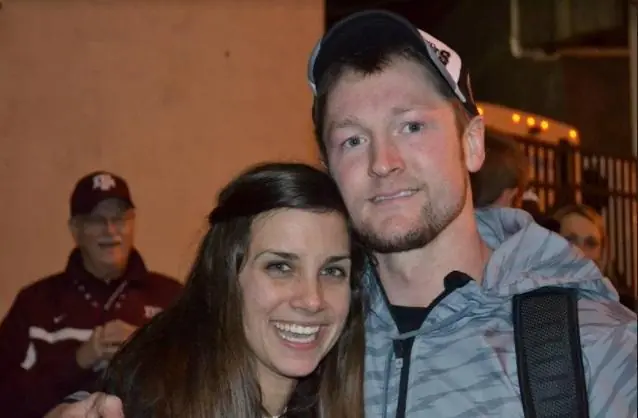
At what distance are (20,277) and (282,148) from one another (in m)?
1.35

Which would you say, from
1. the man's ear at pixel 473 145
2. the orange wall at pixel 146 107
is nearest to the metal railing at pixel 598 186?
the orange wall at pixel 146 107

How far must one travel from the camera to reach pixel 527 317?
1445 mm

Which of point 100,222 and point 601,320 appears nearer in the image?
point 601,320

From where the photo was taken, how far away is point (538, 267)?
1535 millimetres

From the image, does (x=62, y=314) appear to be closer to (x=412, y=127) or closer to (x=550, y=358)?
(x=412, y=127)

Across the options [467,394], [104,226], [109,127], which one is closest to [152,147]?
[109,127]

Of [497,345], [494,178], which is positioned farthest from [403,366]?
[494,178]

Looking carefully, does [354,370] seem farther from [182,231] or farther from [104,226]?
[182,231]

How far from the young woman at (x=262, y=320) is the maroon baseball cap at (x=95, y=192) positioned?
1554mm

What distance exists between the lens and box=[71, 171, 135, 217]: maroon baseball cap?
3221 millimetres

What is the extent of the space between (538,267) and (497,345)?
0.17m

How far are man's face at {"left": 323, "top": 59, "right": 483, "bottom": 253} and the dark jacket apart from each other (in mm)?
1474

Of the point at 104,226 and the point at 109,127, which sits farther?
the point at 109,127

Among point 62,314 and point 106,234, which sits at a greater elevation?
point 106,234
